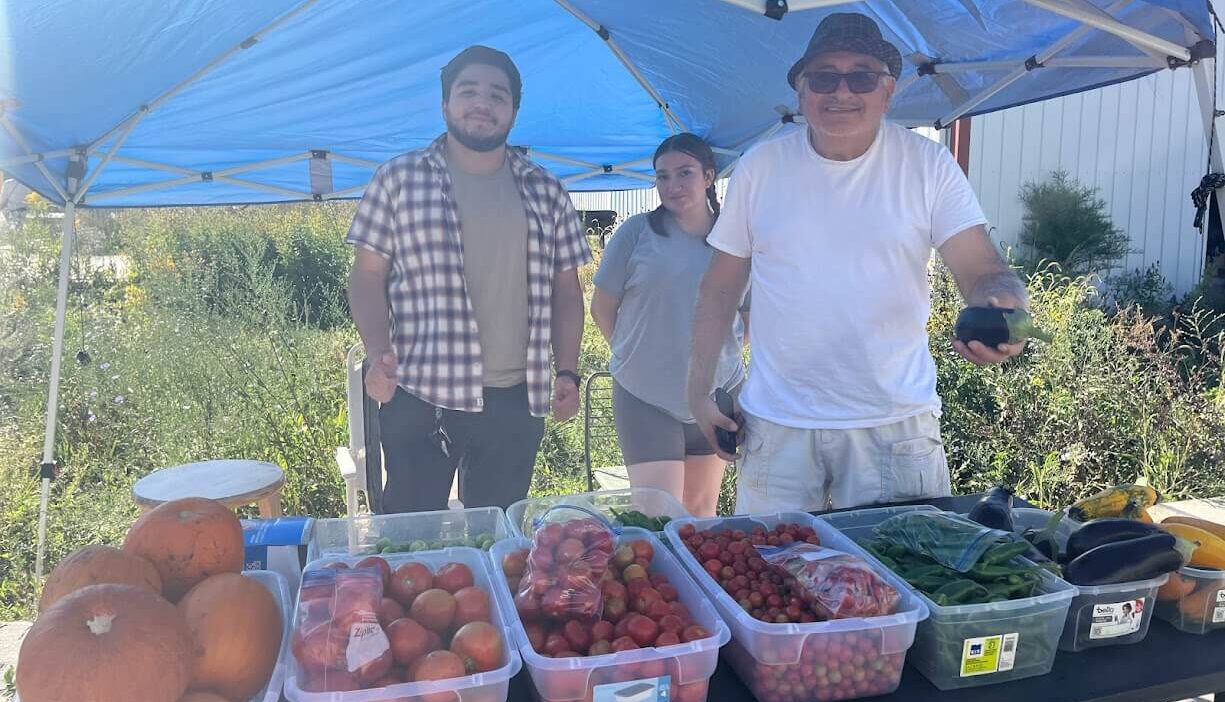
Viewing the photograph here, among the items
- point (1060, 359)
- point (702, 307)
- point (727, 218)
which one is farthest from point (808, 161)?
→ point (1060, 359)

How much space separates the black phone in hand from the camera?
88.2 inches

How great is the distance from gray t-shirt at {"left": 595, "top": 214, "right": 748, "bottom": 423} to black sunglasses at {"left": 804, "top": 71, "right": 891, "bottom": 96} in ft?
3.81

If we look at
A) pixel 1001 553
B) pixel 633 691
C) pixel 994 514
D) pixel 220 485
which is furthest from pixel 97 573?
pixel 220 485

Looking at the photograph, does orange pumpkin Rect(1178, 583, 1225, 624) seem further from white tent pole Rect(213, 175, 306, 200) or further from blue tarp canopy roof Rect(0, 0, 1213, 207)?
white tent pole Rect(213, 175, 306, 200)

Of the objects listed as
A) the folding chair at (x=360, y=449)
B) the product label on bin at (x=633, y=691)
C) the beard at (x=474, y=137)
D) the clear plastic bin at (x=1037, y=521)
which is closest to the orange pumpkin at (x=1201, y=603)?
the clear plastic bin at (x=1037, y=521)

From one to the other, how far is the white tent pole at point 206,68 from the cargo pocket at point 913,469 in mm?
2414

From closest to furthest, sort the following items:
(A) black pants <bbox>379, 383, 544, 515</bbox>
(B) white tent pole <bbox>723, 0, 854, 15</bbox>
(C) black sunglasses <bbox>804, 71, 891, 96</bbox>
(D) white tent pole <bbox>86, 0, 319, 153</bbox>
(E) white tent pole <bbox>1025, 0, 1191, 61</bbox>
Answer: (C) black sunglasses <bbox>804, 71, 891, 96</bbox>, (B) white tent pole <bbox>723, 0, 854, 15</bbox>, (E) white tent pole <bbox>1025, 0, 1191, 61</bbox>, (A) black pants <bbox>379, 383, 544, 515</bbox>, (D) white tent pole <bbox>86, 0, 319, 153</bbox>

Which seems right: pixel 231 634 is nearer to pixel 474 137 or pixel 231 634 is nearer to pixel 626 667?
pixel 626 667

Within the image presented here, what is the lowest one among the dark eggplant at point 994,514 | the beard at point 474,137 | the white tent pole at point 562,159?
the dark eggplant at point 994,514

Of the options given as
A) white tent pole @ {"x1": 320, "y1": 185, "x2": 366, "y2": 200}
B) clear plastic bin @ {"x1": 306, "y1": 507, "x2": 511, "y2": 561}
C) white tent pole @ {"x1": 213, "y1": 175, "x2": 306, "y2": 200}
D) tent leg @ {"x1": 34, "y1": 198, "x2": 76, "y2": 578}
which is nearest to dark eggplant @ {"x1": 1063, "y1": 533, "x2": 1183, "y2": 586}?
clear plastic bin @ {"x1": 306, "y1": 507, "x2": 511, "y2": 561}

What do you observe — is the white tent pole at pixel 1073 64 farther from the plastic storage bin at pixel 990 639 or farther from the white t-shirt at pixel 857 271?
the plastic storage bin at pixel 990 639

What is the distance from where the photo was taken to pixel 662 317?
324 cm

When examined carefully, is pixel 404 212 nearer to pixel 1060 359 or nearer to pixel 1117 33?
pixel 1117 33

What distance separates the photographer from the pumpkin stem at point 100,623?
1062 mm
